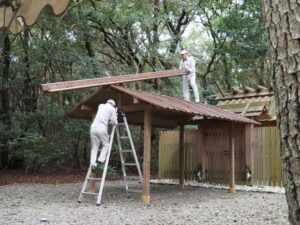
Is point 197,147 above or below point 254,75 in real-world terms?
below

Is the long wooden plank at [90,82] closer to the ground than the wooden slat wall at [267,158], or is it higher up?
higher up

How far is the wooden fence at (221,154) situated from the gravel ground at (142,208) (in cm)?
168

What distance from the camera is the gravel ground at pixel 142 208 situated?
20.0 feet

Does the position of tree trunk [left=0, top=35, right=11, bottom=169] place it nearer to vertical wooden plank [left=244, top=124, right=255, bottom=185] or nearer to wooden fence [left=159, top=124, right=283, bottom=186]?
wooden fence [left=159, top=124, right=283, bottom=186]

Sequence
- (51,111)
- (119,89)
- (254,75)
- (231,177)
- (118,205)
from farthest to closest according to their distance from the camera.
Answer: (254,75), (51,111), (231,177), (119,89), (118,205)

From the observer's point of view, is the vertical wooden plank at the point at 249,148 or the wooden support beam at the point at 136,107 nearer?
the wooden support beam at the point at 136,107

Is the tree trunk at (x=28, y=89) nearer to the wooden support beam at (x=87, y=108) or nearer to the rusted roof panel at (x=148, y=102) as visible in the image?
the rusted roof panel at (x=148, y=102)

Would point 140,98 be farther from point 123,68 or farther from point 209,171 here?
point 123,68

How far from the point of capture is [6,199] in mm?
8633

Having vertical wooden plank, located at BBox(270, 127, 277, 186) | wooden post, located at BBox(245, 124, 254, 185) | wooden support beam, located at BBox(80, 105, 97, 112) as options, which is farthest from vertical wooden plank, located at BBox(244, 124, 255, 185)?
wooden support beam, located at BBox(80, 105, 97, 112)

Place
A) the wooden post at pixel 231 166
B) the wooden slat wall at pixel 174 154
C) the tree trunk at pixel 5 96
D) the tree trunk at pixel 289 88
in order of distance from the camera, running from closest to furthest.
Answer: the tree trunk at pixel 289 88 < the wooden post at pixel 231 166 < the wooden slat wall at pixel 174 154 < the tree trunk at pixel 5 96

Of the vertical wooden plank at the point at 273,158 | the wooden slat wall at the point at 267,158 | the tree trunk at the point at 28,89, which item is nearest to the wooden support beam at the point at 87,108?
the wooden slat wall at the point at 267,158

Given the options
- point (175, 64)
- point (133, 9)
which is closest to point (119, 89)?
point (133, 9)

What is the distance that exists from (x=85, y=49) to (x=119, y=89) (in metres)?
8.21
